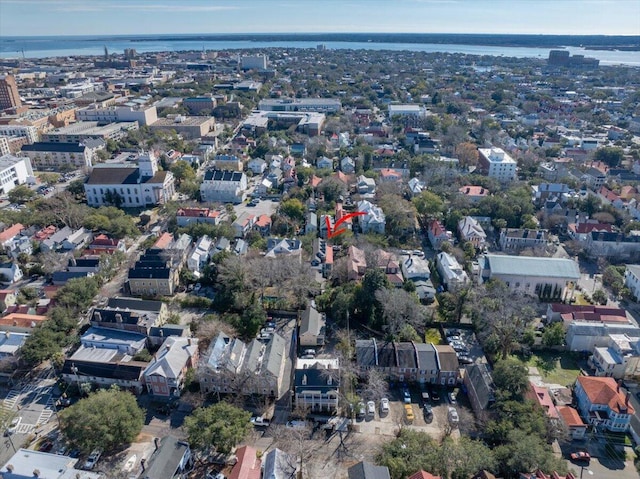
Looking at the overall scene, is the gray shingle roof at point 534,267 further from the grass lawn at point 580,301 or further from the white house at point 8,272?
the white house at point 8,272

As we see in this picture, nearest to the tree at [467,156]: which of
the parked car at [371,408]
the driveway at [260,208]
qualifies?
the driveway at [260,208]

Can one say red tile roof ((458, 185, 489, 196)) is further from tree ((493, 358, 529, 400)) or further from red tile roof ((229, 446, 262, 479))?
red tile roof ((229, 446, 262, 479))

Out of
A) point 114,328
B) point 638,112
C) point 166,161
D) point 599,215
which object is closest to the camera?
point 114,328

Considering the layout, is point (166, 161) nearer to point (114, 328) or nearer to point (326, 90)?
point (114, 328)

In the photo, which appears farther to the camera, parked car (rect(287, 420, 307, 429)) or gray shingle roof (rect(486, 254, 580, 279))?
gray shingle roof (rect(486, 254, 580, 279))

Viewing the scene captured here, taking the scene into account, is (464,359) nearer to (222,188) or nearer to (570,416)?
(570,416)

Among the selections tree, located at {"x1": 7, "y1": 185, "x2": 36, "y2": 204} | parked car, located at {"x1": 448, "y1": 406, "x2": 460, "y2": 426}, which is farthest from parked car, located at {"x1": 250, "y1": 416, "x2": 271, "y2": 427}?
tree, located at {"x1": 7, "y1": 185, "x2": 36, "y2": 204}

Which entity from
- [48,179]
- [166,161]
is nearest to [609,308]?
[166,161]
